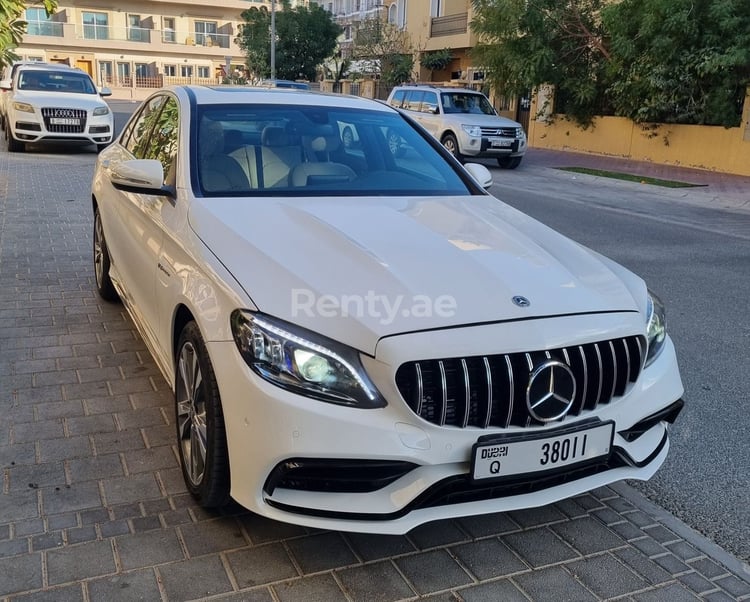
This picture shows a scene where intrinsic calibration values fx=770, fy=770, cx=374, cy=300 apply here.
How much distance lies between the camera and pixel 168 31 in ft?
196

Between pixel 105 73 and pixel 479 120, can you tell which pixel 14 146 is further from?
pixel 105 73

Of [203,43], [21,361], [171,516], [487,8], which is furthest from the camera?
[203,43]

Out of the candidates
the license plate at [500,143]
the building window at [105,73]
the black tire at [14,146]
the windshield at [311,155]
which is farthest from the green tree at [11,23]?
the building window at [105,73]

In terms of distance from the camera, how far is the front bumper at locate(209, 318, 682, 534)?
2.50 meters

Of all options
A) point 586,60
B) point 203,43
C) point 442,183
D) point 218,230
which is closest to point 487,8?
point 586,60

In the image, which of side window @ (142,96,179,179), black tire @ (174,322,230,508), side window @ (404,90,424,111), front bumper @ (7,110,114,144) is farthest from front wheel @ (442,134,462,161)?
black tire @ (174,322,230,508)

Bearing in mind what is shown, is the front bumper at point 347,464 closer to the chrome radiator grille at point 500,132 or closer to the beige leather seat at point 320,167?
the beige leather seat at point 320,167

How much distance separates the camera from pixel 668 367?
3.13 metres

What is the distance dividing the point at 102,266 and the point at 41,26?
58.5m

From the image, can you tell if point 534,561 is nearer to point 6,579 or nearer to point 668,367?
point 668,367

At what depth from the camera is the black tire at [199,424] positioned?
110 inches

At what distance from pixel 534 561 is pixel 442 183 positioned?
7.43 ft

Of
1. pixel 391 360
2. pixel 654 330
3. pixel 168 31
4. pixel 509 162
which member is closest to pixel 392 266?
pixel 391 360

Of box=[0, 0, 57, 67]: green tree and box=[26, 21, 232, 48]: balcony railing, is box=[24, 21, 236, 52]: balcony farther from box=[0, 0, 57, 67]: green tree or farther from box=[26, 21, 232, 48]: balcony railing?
box=[0, 0, 57, 67]: green tree
